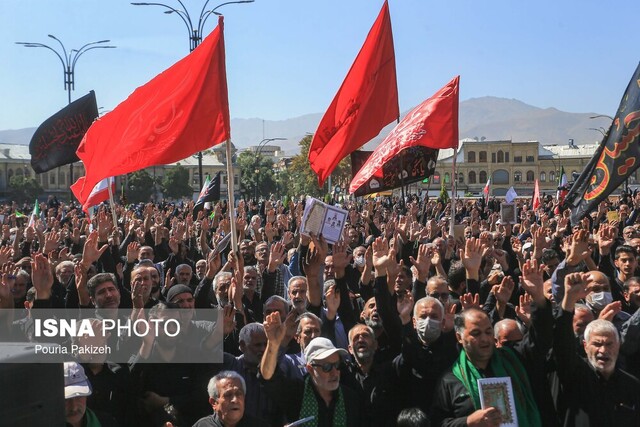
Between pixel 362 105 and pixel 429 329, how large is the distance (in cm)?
508

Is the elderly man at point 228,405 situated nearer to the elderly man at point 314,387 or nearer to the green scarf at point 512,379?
the elderly man at point 314,387

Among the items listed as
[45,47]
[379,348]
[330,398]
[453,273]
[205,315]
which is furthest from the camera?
[45,47]

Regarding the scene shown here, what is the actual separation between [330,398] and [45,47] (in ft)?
80.9

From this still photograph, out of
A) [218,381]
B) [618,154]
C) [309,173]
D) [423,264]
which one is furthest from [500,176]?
[218,381]

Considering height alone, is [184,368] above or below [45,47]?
below

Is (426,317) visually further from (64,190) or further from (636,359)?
(64,190)

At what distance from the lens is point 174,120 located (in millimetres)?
7844

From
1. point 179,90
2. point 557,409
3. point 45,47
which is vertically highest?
point 45,47

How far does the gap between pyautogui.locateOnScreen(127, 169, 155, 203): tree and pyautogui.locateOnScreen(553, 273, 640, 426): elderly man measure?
73.7 m

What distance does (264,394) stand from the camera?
4.94 metres

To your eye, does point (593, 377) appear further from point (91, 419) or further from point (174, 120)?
point (174, 120)

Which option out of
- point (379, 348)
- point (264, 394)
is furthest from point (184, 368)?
point (379, 348)

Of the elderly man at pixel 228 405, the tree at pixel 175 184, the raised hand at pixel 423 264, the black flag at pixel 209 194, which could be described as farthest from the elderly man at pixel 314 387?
the tree at pixel 175 184

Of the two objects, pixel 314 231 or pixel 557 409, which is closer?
pixel 557 409
